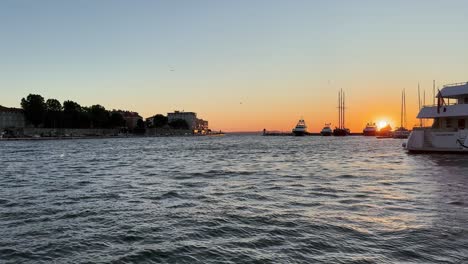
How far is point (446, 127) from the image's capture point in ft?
174

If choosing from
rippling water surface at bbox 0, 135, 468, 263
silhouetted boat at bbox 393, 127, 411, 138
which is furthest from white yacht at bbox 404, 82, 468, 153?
silhouetted boat at bbox 393, 127, 411, 138

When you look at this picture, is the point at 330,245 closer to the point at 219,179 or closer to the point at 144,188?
the point at 144,188

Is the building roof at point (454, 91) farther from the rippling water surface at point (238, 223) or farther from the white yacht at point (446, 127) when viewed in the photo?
the rippling water surface at point (238, 223)

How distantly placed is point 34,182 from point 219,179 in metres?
11.5

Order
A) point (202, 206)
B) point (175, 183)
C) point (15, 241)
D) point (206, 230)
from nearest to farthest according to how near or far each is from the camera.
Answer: point (15, 241)
point (206, 230)
point (202, 206)
point (175, 183)

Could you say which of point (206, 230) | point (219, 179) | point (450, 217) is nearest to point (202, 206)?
point (206, 230)

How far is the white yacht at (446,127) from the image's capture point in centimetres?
5034

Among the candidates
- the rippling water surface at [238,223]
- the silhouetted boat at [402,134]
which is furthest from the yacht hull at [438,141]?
the silhouetted boat at [402,134]

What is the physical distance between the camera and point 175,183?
87.3ft

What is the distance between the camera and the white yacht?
165ft

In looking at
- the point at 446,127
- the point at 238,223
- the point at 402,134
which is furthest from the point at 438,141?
the point at 402,134

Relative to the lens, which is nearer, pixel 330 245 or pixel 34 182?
pixel 330 245

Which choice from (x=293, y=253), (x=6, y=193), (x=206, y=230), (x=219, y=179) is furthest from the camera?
(x=219, y=179)

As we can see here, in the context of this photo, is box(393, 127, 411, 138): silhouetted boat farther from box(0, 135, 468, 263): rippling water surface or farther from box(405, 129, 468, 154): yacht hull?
box(0, 135, 468, 263): rippling water surface
